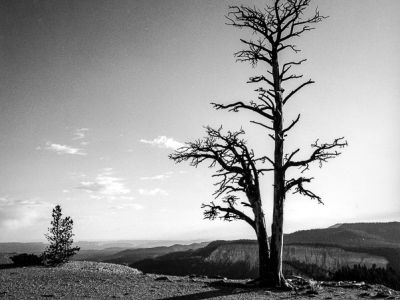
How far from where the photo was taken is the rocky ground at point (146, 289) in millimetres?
13742

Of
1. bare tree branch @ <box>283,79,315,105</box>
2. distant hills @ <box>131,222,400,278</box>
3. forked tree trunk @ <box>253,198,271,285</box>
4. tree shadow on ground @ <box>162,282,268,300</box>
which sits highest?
bare tree branch @ <box>283,79,315,105</box>

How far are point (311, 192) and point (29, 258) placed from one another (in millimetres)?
23504

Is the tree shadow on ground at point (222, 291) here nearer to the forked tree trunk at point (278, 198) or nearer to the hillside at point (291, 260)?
the forked tree trunk at point (278, 198)

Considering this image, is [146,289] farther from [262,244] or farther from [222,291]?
[262,244]

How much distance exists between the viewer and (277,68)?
18.0 metres

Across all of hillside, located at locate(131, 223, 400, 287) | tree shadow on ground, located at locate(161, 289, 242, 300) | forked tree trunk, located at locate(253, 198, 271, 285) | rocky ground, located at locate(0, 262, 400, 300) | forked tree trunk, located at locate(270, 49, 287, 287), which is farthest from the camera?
hillside, located at locate(131, 223, 400, 287)

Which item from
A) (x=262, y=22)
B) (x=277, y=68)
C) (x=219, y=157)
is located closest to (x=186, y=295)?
(x=219, y=157)

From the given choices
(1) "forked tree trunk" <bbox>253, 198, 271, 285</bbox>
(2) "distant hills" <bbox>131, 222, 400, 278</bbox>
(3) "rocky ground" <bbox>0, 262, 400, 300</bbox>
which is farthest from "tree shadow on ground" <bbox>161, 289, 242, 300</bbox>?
(2) "distant hills" <bbox>131, 222, 400, 278</bbox>

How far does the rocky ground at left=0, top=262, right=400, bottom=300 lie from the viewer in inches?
541

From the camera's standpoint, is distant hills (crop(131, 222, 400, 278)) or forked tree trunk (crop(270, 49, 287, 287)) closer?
forked tree trunk (crop(270, 49, 287, 287))

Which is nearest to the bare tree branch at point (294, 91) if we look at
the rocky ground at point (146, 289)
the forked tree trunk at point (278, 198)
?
the forked tree trunk at point (278, 198)

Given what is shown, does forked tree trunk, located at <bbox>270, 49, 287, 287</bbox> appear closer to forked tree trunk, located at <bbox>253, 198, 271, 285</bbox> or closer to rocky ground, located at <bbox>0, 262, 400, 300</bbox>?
forked tree trunk, located at <bbox>253, 198, 271, 285</bbox>

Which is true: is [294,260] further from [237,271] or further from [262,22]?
[262,22]

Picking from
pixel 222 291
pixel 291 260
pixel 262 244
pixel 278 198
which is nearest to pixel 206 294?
pixel 222 291
